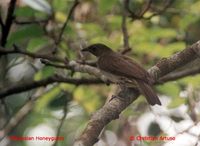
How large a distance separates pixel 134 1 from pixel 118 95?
161 cm

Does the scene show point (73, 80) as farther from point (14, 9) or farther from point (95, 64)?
point (14, 9)

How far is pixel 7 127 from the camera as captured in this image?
3180 mm

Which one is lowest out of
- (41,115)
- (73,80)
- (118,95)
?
(41,115)

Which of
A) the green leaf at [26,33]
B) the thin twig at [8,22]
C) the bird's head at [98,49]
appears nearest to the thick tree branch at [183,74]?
the bird's head at [98,49]

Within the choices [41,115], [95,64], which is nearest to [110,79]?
[95,64]

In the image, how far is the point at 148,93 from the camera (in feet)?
A: 9.16

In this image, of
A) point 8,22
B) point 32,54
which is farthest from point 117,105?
point 8,22

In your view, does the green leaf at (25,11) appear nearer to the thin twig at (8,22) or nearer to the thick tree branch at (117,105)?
the thin twig at (8,22)

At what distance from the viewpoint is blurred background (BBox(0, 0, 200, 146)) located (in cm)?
319

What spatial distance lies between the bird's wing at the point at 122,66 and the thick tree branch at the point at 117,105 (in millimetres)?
88

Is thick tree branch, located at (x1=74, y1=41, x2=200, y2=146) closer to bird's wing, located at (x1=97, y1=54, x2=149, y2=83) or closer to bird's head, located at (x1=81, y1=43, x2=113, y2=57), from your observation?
bird's wing, located at (x1=97, y1=54, x2=149, y2=83)

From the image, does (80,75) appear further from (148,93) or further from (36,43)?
(148,93)

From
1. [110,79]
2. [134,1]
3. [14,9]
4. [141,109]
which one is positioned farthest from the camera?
[134,1]

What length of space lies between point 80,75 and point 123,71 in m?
0.67
